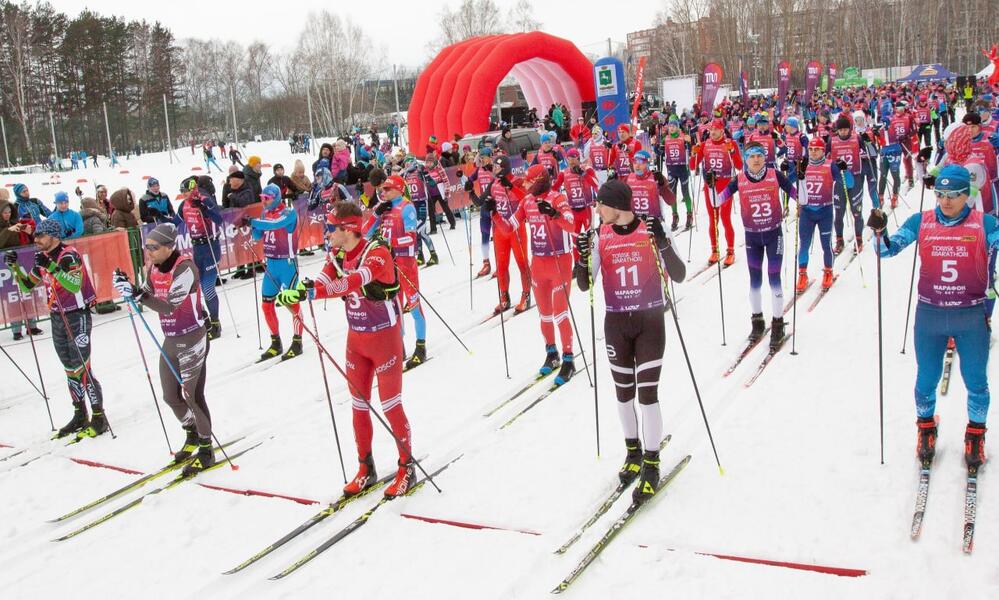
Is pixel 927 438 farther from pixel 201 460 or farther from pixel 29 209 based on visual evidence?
pixel 29 209

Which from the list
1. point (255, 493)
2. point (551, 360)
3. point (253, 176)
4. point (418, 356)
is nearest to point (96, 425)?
point (255, 493)

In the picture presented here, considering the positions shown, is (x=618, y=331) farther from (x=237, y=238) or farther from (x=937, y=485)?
(x=237, y=238)

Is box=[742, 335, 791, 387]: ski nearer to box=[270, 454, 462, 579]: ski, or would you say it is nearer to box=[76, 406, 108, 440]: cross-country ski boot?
box=[270, 454, 462, 579]: ski

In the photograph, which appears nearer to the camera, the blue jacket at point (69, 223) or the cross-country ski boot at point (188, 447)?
the cross-country ski boot at point (188, 447)

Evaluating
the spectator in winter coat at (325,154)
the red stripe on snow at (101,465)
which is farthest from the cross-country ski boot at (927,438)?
the spectator in winter coat at (325,154)

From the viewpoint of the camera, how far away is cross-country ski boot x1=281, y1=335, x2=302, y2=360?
8.93 metres

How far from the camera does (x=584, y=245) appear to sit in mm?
4816

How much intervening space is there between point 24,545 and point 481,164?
9143 millimetres

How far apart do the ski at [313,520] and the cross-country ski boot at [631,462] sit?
1701 mm

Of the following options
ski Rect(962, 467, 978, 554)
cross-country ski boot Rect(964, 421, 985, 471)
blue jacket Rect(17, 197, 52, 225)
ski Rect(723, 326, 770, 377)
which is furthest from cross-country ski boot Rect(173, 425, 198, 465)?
blue jacket Rect(17, 197, 52, 225)

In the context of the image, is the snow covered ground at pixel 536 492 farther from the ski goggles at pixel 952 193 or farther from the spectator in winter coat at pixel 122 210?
the spectator in winter coat at pixel 122 210

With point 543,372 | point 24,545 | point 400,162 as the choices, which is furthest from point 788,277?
point 24,545

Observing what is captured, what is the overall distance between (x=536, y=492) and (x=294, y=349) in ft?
15.8

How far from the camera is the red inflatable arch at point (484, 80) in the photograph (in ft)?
80.8
